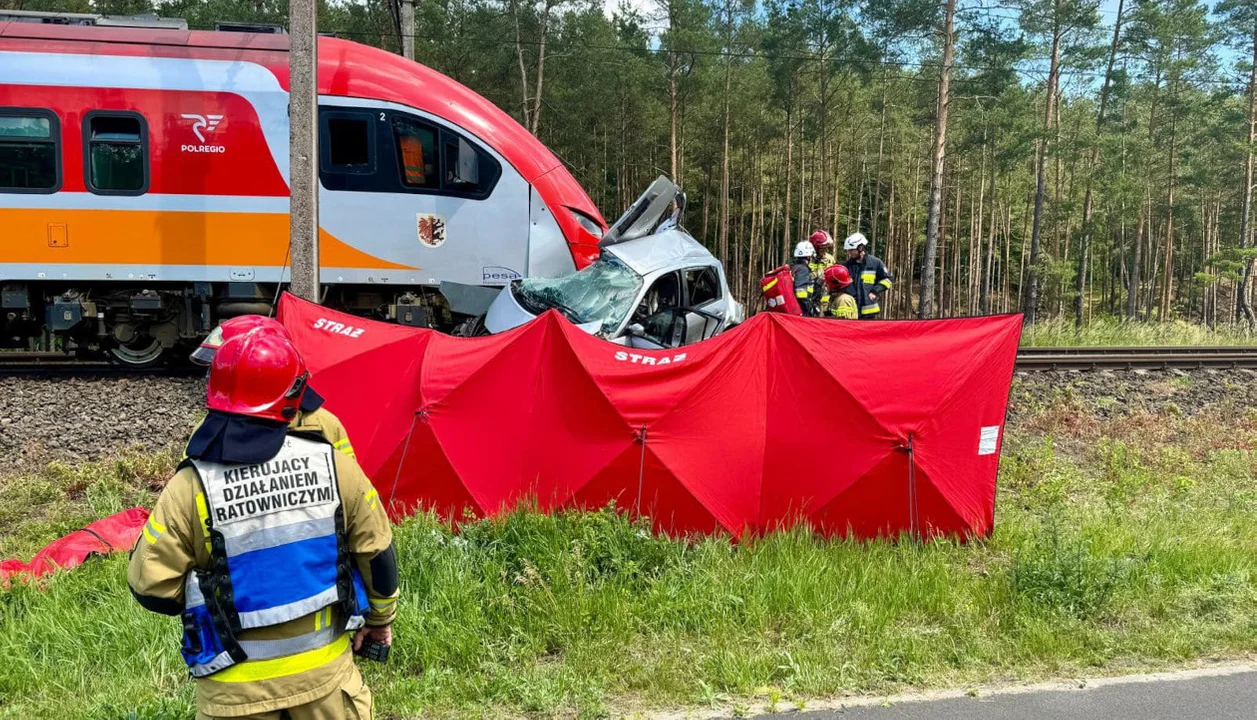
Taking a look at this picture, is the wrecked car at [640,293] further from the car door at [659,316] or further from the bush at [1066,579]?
the bush at [1066,579]

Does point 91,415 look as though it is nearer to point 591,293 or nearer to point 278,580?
point 591,293

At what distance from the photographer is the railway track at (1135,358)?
43.3 ft

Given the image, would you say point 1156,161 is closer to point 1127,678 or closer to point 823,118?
point 823,118

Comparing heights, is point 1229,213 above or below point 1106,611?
above

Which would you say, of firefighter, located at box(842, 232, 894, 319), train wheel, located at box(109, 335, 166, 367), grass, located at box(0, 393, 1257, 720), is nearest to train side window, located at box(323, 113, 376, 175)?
train wheel, located at box(109, 335, 166, 367)

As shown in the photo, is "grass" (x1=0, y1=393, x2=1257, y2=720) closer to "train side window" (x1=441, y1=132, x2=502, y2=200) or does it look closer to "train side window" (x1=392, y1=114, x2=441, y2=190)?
"train side window" (x1=392, y1=114, x2=441, y2=190)

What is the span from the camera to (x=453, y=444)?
5.88m

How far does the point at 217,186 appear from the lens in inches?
419

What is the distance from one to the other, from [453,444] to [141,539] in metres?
3.70

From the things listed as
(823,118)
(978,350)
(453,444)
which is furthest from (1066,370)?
(823,118)

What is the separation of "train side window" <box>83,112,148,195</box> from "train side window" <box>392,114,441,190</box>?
9.90 ft

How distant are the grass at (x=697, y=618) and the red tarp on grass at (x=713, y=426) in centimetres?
31

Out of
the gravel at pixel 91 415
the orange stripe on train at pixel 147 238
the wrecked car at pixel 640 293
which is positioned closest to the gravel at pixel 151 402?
the gravel at pixel 91 415

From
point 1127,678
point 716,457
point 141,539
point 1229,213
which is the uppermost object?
point 1229,213
